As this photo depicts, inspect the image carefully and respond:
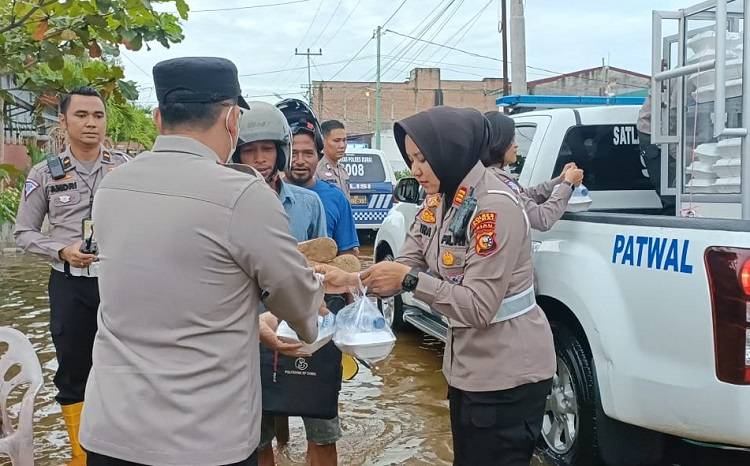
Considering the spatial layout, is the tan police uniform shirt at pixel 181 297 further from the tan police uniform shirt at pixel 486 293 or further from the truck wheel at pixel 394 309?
the truck wheel at pixel 394 309

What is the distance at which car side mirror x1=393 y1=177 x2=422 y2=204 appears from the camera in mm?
5230

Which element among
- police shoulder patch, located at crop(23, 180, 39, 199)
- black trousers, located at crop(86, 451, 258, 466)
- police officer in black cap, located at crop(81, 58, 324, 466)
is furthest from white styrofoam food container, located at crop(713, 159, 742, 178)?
police shoulder patch, located at crop(23, 180, 39, 199)

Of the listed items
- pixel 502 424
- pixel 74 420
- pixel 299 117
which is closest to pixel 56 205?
pixel 74 420

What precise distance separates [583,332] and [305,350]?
5.67 feet

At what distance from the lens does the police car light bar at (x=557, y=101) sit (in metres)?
5.22

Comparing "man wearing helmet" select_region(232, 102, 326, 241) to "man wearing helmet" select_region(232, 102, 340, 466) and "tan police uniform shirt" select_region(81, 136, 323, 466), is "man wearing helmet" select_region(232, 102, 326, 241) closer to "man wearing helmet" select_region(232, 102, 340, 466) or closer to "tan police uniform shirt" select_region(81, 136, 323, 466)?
"man wearing helmet" select_region(232, 102, 340, 466)

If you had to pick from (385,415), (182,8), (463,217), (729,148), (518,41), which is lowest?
(385,415)

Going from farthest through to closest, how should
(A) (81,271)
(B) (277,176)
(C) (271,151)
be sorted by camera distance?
(A) (81,271)
(B) (277,176)
(C) (271,151)

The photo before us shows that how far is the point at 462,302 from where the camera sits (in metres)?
2.23

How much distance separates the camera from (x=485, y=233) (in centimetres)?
225

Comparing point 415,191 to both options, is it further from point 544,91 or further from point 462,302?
point 544,91

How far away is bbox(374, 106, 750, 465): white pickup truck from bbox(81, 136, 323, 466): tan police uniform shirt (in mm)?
1554

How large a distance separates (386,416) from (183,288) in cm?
330

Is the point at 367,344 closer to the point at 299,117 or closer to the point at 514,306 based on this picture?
the point at 514,306
